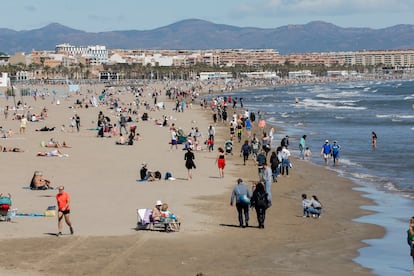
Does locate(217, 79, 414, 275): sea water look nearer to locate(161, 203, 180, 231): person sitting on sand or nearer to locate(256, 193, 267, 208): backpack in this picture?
locate(256, 193, 267, 208): backpack

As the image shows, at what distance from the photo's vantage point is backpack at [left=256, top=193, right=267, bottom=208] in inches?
544

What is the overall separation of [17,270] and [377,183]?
12911mm

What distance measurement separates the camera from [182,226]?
13.9 m

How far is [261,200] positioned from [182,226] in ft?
4.61

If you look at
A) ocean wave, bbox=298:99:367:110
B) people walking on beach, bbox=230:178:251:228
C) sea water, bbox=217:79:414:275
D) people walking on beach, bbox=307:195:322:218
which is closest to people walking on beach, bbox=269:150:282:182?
sea water, bbox=217:79:414:275

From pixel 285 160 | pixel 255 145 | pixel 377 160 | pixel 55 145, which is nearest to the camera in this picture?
pixel 285 160

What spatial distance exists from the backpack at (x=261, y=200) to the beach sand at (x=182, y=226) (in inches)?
16.9

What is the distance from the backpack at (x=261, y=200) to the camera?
13828 millimetres

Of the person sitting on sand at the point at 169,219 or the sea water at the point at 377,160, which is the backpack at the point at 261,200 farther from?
the sea water at the point at 377,160

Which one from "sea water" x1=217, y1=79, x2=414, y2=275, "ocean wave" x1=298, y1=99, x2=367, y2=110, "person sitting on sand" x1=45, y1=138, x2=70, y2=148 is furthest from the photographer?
"ocean wave" x1=298, y1=99, x2=367, y2=110

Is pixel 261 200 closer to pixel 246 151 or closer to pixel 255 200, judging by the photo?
pixel 255 200

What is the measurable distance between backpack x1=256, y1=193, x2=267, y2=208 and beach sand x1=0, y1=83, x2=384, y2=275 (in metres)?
0.43

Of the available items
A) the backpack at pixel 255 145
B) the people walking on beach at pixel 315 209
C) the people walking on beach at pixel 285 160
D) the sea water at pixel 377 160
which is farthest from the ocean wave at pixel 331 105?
the people walking on beach at pixel 315 209

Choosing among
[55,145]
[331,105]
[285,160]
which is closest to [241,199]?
[285,160]
